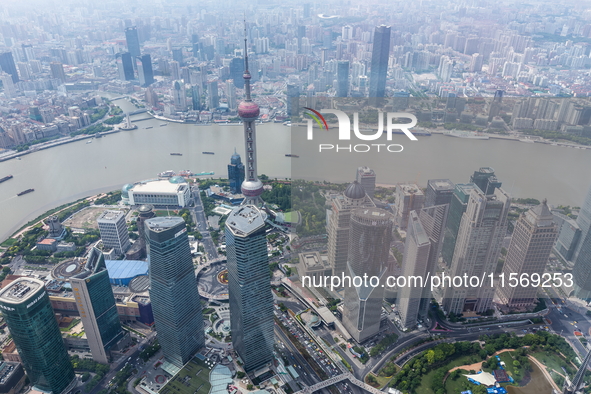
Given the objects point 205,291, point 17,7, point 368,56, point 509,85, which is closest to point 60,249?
point 205,291

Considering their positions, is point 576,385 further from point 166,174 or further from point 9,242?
point 9,242

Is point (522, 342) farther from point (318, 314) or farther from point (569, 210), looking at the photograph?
point (318, 314)

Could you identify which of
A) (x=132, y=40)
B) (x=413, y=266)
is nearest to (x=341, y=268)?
(x=413, y=266)

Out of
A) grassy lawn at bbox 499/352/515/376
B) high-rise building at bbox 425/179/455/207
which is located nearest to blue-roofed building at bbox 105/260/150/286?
high-rise building at bbox 425/179/455/207

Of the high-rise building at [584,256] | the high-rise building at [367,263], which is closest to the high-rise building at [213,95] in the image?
the high-rise building at [367,263]

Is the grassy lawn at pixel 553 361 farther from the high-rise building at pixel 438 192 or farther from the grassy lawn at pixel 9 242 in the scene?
the grassy lawn at pixel 9 242

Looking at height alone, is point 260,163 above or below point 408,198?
below

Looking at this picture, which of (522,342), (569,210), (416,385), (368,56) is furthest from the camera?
(368,56)
